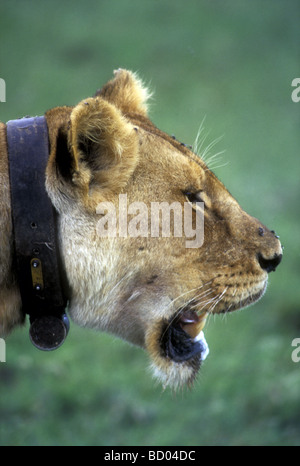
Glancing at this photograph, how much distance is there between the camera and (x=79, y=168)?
2.36 m

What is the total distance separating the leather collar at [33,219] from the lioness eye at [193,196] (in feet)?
1.65

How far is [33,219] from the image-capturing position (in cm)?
231

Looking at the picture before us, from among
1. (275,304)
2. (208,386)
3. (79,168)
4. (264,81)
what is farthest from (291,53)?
(79,168)

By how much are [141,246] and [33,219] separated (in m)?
0.42

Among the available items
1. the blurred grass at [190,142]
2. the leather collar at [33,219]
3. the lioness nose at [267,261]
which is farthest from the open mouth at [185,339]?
the leather collar at [33,219]

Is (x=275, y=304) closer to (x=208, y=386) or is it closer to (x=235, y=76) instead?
(x=208, y=386)

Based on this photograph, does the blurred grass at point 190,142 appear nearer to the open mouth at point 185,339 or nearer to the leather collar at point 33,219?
the open mouth at point 185,339

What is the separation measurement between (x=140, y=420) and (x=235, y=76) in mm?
6951

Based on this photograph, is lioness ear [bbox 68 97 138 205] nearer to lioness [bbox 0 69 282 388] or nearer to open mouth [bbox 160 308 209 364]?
lioness [bbox 0 69 282 388]

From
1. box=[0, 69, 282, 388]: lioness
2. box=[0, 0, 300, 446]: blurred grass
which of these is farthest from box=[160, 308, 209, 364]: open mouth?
box=[0, 0, 300, 446]: blurred grass

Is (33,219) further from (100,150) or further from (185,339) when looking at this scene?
(185,339)

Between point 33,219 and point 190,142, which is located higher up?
point 190,142

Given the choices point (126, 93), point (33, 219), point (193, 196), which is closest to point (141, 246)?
point (193, 196)

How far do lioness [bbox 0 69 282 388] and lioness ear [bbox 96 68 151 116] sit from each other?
92mm
